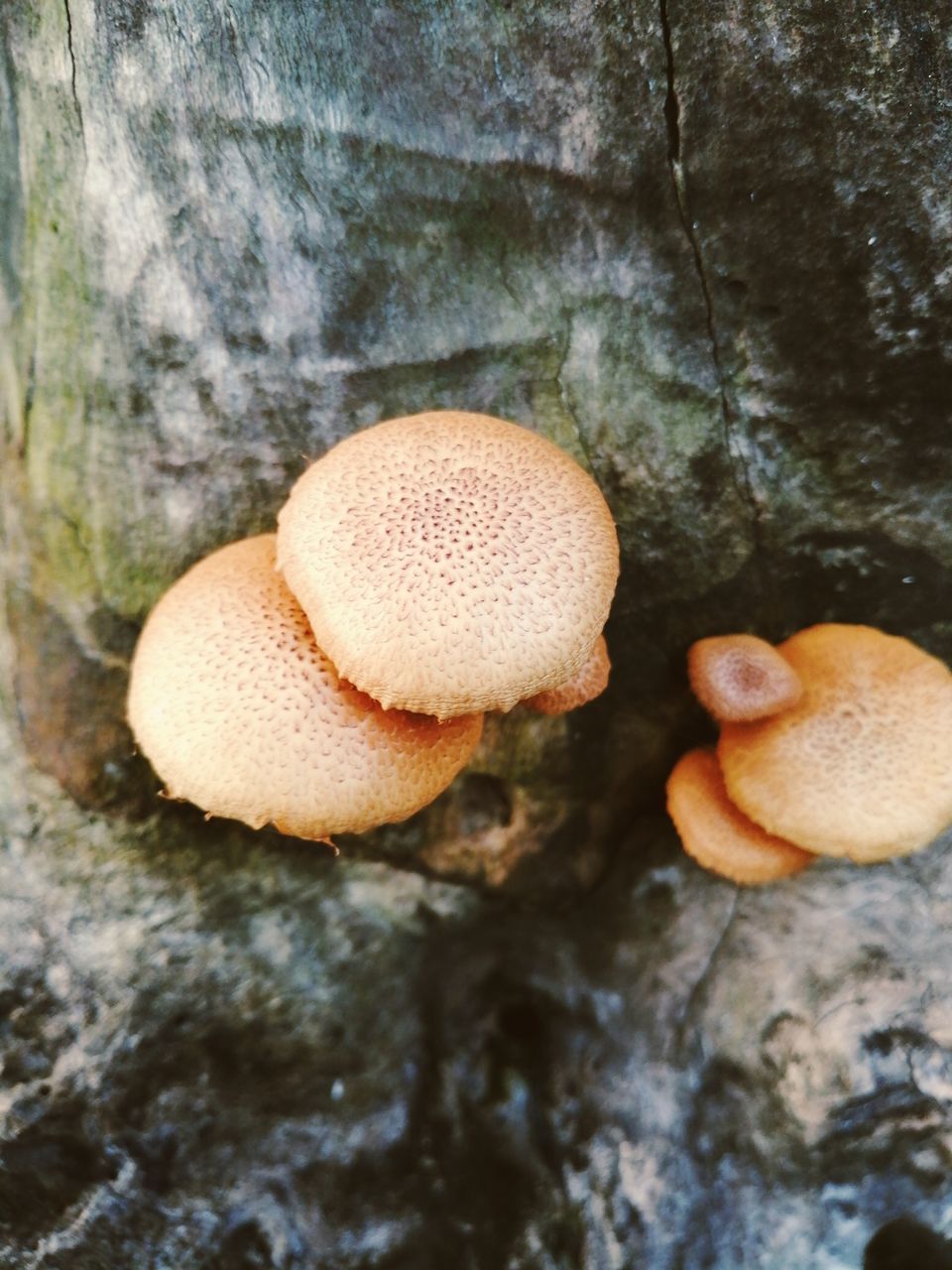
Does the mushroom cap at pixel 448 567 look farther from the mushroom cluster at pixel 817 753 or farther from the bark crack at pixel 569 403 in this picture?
the mushroom cluster at pixel 817 753

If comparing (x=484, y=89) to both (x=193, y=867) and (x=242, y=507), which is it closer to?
(x=242, y=507)

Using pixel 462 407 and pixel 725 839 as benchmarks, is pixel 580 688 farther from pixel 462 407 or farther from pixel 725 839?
pixel 462 407

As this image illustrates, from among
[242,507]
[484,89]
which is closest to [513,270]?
[484,89]

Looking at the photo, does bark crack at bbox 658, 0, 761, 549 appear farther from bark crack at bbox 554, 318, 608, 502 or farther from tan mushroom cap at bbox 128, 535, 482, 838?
tan mushroom cap at bbox 128, 535, 482, 838

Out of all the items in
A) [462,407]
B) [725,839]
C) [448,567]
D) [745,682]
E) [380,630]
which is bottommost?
[725,839]

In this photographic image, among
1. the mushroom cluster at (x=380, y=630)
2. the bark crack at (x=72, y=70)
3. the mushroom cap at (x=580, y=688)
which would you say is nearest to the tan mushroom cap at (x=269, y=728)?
the mushroom cluster at (x=380, y=630)

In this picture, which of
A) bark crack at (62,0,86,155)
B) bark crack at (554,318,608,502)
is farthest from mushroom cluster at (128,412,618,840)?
bark crack at (62,0,86,155)

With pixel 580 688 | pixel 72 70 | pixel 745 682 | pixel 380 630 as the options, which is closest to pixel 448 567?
pixel 380 630
